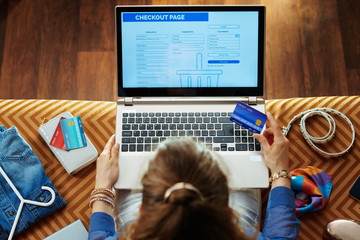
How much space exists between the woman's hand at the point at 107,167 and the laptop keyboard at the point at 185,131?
0.03m

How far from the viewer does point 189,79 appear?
0.95 m

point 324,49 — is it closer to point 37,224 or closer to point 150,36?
point 150,36

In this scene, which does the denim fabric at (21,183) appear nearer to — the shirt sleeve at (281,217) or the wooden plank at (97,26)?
the shirt sleeve at (281,217)

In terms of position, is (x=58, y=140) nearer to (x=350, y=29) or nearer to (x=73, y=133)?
(x=73, y=133)

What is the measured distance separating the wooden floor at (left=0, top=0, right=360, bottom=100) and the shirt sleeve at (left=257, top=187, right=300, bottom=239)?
76 cm

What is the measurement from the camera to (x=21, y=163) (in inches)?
36.7

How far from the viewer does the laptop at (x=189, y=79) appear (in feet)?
2.97

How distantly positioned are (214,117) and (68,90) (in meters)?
0.90

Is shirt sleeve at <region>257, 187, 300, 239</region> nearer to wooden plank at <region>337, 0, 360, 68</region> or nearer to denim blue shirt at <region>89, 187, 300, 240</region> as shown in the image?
denim blue shirt at <region>89, 187, 300, 240</region>

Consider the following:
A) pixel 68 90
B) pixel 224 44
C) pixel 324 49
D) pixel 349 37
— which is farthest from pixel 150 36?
pixel 349 37

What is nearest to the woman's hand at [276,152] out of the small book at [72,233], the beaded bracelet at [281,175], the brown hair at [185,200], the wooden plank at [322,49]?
the beaded bracelet at [281,175]

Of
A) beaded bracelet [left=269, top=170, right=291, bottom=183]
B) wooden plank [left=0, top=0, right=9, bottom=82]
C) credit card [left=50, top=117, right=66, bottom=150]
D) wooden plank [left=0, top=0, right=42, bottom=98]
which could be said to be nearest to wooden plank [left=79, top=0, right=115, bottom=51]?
wooden plank [left=0, top=0, right=42, bottom=98]

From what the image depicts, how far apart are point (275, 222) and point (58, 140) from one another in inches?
26.1

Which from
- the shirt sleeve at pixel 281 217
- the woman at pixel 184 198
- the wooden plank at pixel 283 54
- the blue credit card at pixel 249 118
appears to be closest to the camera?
the woman at pixel 184 198
